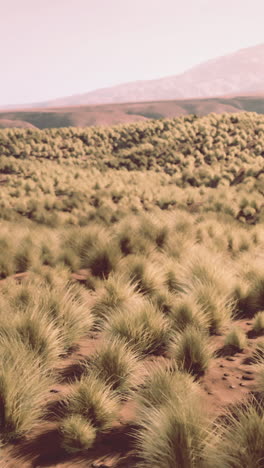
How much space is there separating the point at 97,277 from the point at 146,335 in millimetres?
2421

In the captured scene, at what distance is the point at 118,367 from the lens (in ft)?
11.0

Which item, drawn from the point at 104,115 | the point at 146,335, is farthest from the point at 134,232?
the point at 104,115

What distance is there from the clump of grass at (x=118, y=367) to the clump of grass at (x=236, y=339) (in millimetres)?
978

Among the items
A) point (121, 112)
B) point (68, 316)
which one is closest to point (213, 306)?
point (68, 316)

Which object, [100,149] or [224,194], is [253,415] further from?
[100,149]

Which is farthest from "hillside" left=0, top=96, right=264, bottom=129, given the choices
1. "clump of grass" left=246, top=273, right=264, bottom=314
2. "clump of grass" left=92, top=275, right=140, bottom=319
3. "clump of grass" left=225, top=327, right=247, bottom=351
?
"clump of grass" left=225, top=327, right=247, bottom=351

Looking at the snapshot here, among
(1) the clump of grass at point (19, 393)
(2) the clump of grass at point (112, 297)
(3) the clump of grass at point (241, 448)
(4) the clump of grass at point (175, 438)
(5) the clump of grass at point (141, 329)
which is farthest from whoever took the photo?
(2) the clump of grass at point (112, 297)

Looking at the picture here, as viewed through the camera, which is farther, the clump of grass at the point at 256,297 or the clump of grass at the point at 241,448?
the clump of grass at the point at 256,297

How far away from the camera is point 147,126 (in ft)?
109

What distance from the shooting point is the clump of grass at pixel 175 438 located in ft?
7.34

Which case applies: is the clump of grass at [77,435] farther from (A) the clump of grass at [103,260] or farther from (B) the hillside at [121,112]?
(B) the hillside at [121,112]

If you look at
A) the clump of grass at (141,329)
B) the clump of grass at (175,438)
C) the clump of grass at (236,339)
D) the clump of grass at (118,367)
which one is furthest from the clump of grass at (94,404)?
the clump of grass at (236,339)

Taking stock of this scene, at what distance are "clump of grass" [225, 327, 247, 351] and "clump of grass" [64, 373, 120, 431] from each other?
1446 mm

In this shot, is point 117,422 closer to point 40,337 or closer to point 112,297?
point 40,337
